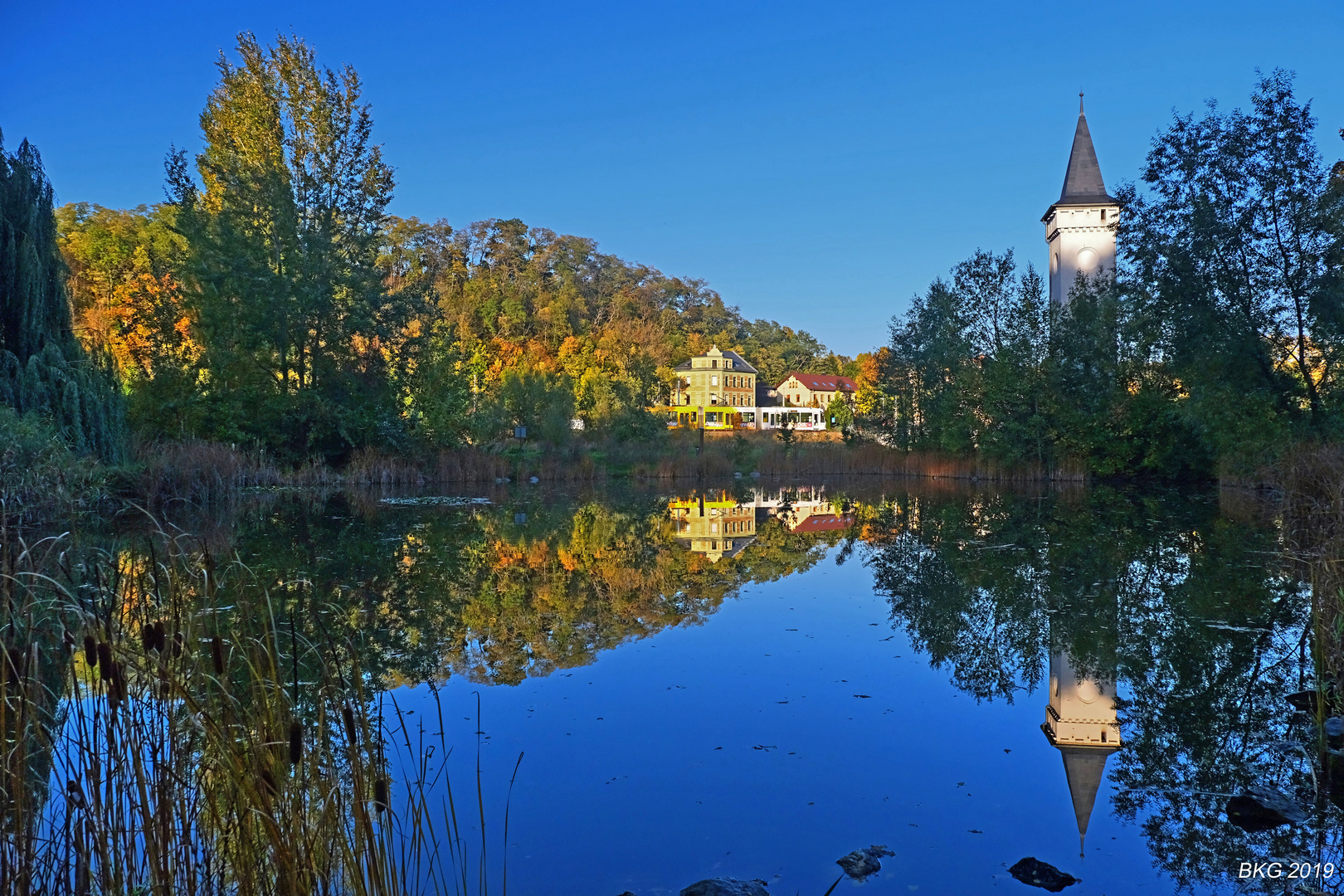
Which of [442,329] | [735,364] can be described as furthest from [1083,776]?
[735,364]

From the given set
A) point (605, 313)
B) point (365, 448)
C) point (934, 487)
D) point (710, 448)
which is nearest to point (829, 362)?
point (605, 313)

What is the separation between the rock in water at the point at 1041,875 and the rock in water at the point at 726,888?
87cm

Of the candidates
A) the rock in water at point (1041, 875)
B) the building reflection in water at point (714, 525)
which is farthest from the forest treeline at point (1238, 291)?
the rock in water at point (1041, 875)

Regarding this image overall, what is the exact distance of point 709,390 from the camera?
237 feet

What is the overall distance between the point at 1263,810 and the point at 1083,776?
2.17 feet

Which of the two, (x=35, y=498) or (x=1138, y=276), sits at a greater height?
(x=1138, y=276)

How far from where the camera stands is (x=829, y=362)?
87.4 meters

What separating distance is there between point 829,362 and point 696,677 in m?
84.1

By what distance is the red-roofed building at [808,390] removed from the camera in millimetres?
76750

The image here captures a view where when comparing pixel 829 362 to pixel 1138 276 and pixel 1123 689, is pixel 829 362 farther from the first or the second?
pixel 1123 689

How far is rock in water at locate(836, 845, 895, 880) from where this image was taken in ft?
9.64

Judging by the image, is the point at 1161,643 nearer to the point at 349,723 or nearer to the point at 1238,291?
the point at 349,723

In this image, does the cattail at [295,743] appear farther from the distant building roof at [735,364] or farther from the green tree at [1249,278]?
the distant building roof at [735,364]

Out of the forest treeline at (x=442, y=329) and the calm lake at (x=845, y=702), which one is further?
the forest treeline at (x=442, y=329)
